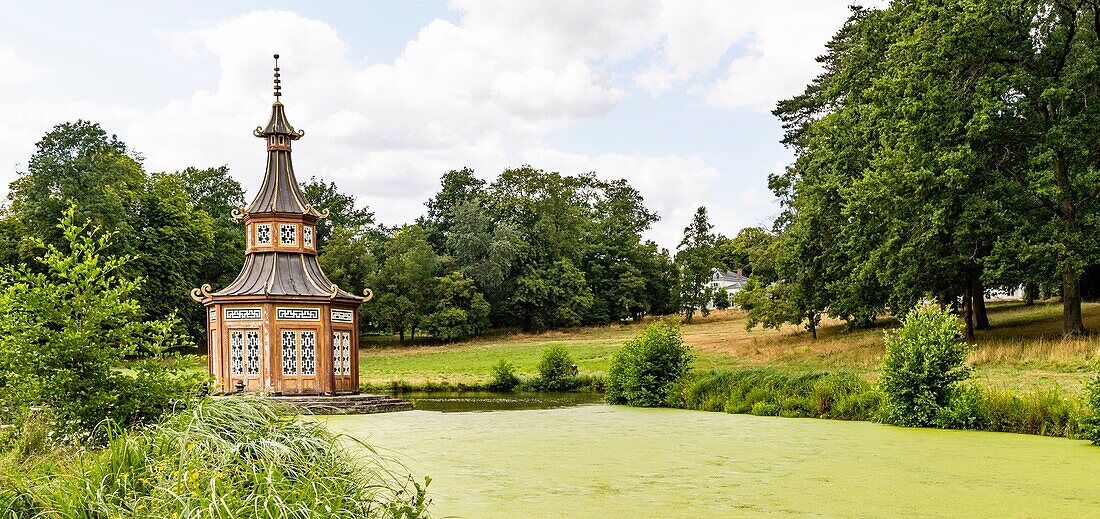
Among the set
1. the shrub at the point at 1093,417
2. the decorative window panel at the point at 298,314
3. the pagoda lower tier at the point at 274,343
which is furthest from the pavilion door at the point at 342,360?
the shrub at the point at 1093,417

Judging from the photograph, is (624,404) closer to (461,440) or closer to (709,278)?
(461,440)

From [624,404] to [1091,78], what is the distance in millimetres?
13382

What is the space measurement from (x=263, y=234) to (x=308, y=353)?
2.84m

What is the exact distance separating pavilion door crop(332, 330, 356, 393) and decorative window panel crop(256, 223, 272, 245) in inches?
97.9

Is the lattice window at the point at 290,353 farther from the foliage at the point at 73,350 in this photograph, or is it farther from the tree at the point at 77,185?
the tree at the point at 77,185

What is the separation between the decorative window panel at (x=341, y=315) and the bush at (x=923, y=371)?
1125cm

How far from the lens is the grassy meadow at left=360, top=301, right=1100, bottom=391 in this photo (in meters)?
18.5

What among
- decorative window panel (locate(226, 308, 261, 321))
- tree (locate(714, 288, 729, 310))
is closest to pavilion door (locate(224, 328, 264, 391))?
decorative window panel (locate(226, 308, 261, 321))

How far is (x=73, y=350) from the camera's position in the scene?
7547 millimetres

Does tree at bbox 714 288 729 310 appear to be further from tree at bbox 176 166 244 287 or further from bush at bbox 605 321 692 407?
bush at bbox 605 321 692 407

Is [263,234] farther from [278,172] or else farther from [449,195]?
[449,195]

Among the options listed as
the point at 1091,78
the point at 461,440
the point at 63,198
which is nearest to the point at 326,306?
the point at 461,440

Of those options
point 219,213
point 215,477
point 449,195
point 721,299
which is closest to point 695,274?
point 721,299

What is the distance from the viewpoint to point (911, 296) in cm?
2212
